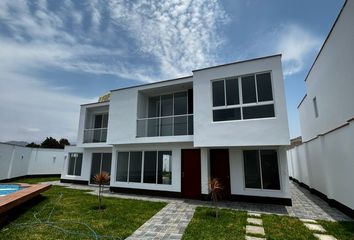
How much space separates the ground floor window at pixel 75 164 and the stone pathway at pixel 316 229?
51.8 feet

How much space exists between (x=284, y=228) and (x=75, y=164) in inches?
625

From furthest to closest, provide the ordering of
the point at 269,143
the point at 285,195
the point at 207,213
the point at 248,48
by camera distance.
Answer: the point at 248,48 → the point at 285,195 → the point at 269,143 → the point at 207,213

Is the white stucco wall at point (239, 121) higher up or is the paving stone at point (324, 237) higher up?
the white stucco wall at point (239, 121)

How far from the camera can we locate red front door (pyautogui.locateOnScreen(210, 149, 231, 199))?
928 centimetres

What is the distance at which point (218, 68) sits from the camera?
8.96 m

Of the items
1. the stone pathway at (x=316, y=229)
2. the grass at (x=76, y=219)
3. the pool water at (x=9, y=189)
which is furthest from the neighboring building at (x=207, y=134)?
the pool water at (x=9, y=189)

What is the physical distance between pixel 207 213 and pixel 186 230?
6.13 feet

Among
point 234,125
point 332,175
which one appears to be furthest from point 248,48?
point 332,175

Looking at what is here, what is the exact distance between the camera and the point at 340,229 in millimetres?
5270

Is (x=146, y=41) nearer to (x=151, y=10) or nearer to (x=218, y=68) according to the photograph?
(x=151, y=10)

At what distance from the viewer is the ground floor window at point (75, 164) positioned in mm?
15367

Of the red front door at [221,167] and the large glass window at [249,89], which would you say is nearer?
the large glass window at [249,89]

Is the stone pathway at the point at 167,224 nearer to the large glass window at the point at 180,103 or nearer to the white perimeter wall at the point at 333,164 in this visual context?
the large glass window at the point at 180,103

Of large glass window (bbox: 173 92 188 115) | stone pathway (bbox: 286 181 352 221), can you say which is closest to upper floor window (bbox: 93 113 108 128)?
large glass window (bbox: 173 92 188 115)
